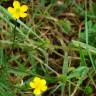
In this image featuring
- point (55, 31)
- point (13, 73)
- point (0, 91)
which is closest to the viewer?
point (0, 91)

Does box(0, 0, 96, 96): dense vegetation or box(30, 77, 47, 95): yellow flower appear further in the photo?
box(0, 0, 96, 96): dense vegetation

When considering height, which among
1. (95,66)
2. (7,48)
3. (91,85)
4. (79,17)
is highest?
(79,17)

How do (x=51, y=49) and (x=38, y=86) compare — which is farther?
(x=51, y=49)

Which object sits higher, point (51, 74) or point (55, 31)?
point (55, 31)

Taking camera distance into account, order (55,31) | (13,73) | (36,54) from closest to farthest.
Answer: (13,73) → (36,54) → (55,31)

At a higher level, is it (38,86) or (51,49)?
(51,49)

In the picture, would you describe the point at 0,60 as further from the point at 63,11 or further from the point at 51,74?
the point at 63,11

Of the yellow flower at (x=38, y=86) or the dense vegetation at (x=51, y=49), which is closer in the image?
the yellow flower at (x=38, y=86)

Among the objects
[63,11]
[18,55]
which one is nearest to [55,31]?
[63,11]

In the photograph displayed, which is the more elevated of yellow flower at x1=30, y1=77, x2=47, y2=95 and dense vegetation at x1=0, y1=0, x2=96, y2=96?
dense vegetation at x1=0, y1=0, x2=96, y2=96

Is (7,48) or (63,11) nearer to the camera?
(7,48)

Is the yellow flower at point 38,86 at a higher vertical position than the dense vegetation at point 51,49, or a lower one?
lower
